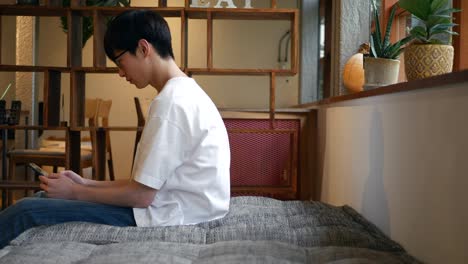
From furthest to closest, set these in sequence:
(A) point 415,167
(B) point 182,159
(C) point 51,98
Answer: (C) point 51,98
(B) point 182,159
(A) point 415,167

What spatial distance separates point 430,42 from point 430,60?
7 centimetres

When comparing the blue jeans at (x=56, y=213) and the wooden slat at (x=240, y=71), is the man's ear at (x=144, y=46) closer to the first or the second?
the blue jeans at (x=56, y=213)

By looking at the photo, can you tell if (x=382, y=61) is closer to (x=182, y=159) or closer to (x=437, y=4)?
(x=437, y=4)

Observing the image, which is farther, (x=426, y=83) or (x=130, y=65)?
(x=130, y=65)

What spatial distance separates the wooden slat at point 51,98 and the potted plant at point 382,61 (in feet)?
5.81

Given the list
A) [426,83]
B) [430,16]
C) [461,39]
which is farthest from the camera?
[461,39]

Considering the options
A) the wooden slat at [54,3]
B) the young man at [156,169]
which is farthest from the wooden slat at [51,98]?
the young man at [156,169]

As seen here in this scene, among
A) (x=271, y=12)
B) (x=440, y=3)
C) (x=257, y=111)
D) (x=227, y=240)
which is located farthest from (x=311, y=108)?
(x=227, y=240)

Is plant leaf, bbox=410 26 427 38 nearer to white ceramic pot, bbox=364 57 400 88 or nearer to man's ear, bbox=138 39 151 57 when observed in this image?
white ceramic pot, bbox=364 57 400 88

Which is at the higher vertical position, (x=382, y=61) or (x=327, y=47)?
(x=327, y=47)

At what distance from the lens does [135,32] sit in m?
1.74

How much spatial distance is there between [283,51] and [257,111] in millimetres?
3004

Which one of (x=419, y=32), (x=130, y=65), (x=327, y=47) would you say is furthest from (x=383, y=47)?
(x=327, y=47)

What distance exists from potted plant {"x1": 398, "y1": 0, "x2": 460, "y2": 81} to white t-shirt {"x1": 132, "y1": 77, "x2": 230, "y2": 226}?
0.63 metres
